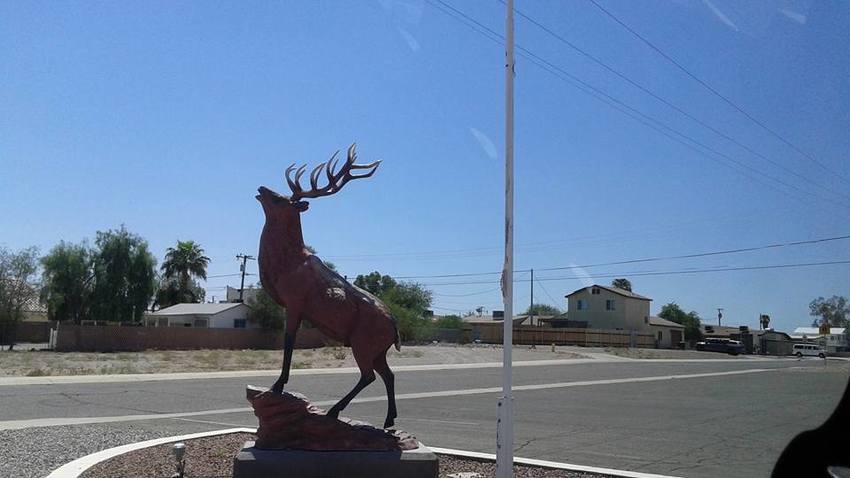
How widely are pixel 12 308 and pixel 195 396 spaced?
3491 centimetres

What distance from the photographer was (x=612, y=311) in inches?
3120

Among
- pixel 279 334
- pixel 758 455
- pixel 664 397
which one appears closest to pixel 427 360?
pixel 279 334

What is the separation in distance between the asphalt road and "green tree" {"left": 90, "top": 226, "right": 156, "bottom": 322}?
3240 cm

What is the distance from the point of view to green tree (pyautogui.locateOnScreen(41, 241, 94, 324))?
5500 centimetres

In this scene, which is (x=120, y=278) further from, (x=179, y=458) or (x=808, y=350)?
(x=808, y=350)

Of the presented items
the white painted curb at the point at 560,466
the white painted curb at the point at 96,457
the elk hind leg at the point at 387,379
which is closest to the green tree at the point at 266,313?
the white painted curb at the point at 96,457

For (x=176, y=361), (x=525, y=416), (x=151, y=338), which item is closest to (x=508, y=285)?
(x=525, y=416)

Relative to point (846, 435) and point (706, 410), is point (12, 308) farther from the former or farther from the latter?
point (846, 435)

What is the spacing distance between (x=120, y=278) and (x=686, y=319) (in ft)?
256

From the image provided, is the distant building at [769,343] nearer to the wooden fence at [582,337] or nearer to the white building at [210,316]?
the wooden fence at [582,337]

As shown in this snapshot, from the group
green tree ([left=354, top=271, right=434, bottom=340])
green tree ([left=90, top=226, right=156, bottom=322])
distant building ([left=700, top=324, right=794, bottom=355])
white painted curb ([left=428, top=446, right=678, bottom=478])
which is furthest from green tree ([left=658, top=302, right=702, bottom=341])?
white painted curb ([left=428, top=446, right=678, bottom=478])

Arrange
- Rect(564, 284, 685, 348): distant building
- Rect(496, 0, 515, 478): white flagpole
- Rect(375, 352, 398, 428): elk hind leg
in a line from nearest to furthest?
Rect(496, 0, 515, 478): white flagpole
Rect(375, 352, 398, 428): elk hind leg
Rect(564, 284, 685, 348): distant building

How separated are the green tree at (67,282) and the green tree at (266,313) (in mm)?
12521

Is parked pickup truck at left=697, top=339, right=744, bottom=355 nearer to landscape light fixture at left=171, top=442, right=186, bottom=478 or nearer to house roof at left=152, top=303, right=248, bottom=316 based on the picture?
house roof at left=152, top=303, right=248, bottom=316
